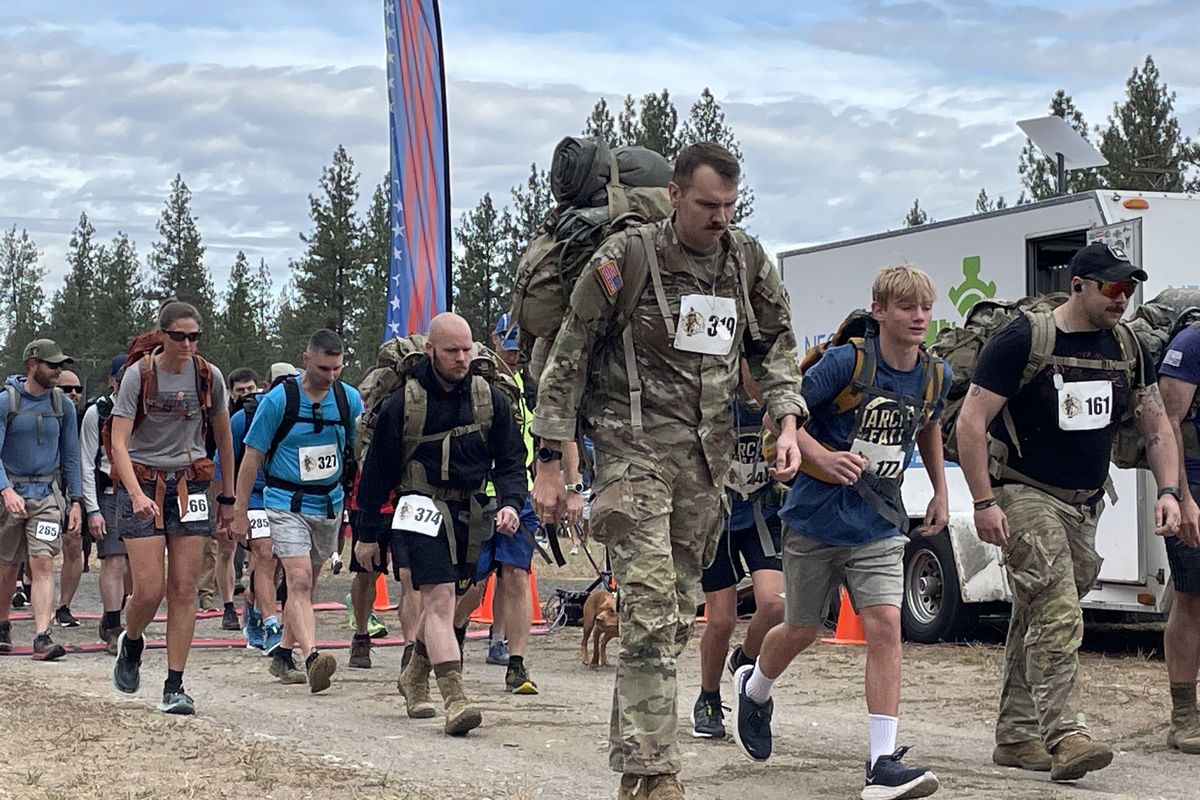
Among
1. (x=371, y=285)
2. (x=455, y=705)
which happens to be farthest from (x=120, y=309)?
(x=455, y=705)

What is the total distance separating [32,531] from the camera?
11.9m

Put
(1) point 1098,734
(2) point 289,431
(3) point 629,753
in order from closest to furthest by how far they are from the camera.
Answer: (3) point 629,753 → (1) point 1098,734 → (2) point 289,431

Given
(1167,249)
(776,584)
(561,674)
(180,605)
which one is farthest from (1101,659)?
(180,605)

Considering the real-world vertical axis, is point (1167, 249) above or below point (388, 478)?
above

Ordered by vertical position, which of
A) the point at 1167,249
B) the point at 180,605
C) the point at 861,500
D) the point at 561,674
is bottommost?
the point at 561,674

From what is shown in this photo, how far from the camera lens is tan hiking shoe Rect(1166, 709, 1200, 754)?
7.34 metres

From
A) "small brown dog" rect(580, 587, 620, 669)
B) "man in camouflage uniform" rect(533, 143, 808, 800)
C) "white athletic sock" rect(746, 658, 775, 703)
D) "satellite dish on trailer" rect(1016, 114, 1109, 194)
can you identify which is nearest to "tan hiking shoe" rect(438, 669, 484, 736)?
"white athletic sock" rect(746, 658, 775, 703)

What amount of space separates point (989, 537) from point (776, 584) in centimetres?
125

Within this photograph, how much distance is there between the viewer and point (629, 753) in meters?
5.38

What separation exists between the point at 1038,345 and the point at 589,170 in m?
1.89

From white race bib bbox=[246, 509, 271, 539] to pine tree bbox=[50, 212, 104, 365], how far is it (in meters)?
58.0

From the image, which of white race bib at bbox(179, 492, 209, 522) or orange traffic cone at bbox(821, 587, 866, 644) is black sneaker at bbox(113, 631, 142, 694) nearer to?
white race bib at bbox(179, 492, 209, 522)

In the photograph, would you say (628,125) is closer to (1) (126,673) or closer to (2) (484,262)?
(2) (484,262)

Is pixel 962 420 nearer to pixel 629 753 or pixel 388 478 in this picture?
pixel 629 753
